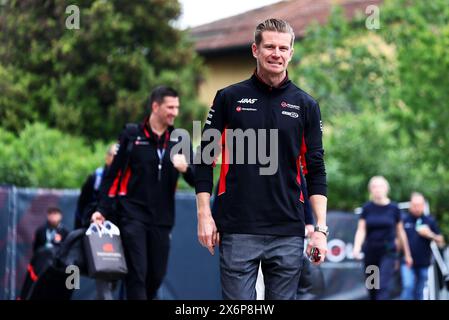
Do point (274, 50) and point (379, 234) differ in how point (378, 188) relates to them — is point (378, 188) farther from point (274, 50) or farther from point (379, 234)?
point (274, 50)

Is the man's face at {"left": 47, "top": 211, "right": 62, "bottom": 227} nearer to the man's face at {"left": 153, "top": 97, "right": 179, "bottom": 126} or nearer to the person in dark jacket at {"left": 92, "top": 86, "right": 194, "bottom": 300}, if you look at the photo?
the person in dark jacket at {"left": 92, "top": 86, "right": 194, "bottom": 300}

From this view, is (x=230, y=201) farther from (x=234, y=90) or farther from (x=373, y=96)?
(x=373, y=96)

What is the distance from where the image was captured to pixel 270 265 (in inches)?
233

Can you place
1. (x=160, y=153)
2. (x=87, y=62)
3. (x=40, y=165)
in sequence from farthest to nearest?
(x=87, y=62), (x=40, y=165), (x=160, y=153)

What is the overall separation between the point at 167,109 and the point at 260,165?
373 cm

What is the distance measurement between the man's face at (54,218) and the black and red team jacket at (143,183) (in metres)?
3.05

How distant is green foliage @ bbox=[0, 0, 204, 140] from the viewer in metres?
20.5

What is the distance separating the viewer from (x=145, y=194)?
9250 mm

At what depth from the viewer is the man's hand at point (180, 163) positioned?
29.9 feet

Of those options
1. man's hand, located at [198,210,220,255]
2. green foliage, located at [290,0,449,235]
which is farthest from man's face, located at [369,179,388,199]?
man's hand, located at [198,210,220,255]

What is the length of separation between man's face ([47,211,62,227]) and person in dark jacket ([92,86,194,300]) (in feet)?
10.0

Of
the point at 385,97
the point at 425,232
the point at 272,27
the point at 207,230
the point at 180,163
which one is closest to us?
the point at 207,230

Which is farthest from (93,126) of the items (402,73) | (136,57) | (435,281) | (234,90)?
(234,90)

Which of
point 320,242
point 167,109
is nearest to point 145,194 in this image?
point 167,109
